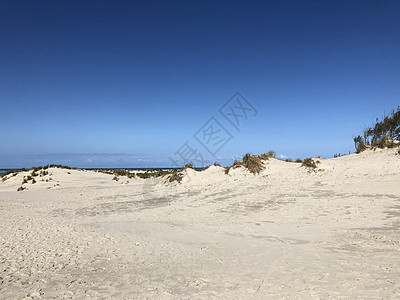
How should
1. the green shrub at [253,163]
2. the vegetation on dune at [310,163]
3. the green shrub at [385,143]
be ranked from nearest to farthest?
the vegetation on dune at [310,163], the green shrub at [385,143], the green shrub at [253,163]

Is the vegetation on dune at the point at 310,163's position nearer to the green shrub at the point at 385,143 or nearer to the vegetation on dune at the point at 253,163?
the vegetation on dune at the point at 253,163

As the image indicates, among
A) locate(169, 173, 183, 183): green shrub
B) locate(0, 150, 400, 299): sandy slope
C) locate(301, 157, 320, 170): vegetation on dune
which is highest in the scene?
locate(301, 157, 320, 170): vegetation on dune

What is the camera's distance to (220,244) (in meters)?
6.49

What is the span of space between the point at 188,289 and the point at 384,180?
12.1m

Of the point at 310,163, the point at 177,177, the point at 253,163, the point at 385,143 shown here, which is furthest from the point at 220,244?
the point at 385,143

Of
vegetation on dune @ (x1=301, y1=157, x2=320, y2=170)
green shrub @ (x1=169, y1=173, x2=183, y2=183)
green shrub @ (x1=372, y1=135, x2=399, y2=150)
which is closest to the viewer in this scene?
vegetation on dune @ (x1=301, y1=157, x2=320, y2=170)

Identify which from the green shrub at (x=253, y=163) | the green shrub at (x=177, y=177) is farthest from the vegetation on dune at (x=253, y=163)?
the green shrub at (x=177, y=177)

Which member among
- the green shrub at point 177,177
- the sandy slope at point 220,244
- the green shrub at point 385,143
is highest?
the green shrub at point 385,143

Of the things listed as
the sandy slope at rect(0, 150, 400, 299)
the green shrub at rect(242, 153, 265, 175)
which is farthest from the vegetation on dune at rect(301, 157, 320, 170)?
the green shrub at rect(242, 153, 265, 175)

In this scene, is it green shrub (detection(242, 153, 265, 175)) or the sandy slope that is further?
green shrub (detection(242, 153, 265, 175))

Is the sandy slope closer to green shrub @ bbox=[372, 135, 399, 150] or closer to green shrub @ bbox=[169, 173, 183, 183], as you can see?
green shrub @ bbox=[372, 135, 399, 150]

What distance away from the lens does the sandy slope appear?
4.11m

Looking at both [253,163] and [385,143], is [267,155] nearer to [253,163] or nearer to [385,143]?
[253,163]

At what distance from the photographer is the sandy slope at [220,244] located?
162 inches
